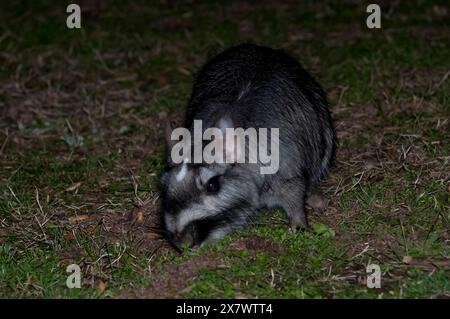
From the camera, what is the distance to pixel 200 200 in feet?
18.6

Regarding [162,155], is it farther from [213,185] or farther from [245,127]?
[213,185]

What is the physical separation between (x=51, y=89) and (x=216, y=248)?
13.6ft

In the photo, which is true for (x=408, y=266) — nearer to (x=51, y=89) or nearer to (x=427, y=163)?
(x=427, y=163)

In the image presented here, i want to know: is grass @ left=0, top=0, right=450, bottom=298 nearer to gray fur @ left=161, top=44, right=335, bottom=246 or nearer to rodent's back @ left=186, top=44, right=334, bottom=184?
gray fur @ left=161, top=44, right=335, bottom=246

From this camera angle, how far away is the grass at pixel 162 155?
18.2 ft

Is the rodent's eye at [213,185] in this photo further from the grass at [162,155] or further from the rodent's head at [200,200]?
the grass at [162,155]

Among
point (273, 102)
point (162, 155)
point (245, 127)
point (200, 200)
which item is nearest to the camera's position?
point (200, 200)

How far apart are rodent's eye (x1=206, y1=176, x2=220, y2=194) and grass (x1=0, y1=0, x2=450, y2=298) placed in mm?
369

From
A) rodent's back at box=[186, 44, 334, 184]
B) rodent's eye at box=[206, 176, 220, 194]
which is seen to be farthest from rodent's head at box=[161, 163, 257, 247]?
rodent's back at box=[186, 44, 334, 184]

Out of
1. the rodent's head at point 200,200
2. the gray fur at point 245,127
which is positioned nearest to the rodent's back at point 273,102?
the gray fur at point 245,127

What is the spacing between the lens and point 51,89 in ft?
30.2

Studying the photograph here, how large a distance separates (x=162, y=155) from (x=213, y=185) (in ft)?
6.21

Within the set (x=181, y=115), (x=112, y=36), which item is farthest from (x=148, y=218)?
(x=112, y=36)

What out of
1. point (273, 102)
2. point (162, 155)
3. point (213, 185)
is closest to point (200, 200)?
point (213, 185)
